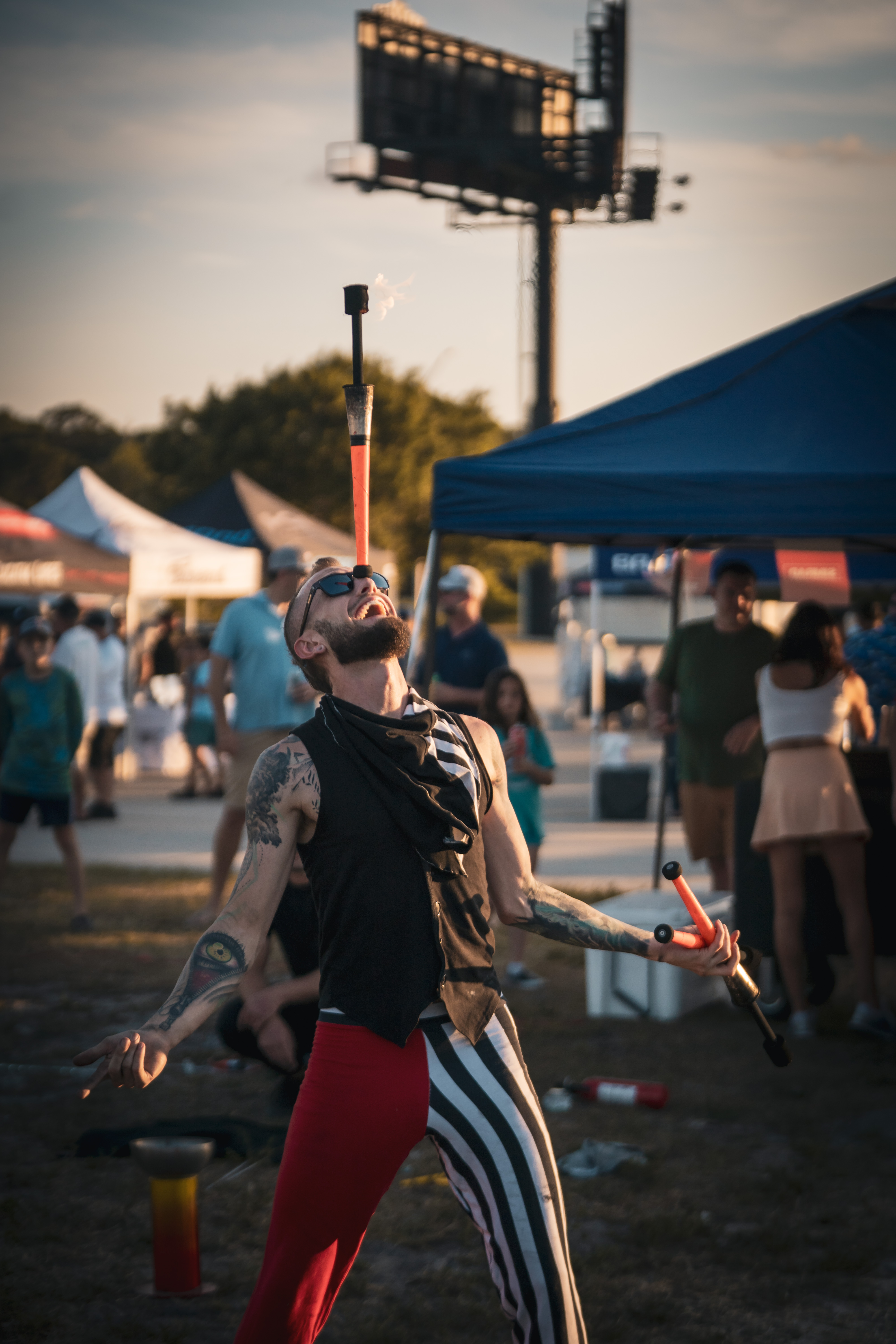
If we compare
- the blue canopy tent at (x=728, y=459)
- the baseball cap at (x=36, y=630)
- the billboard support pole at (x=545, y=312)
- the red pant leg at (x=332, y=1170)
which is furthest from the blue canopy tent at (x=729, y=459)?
the billboard support pole at (x=545, y=312)

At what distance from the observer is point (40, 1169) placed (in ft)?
14.9

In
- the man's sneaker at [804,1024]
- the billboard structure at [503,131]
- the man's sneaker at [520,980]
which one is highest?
the billboard structure at [503,131]

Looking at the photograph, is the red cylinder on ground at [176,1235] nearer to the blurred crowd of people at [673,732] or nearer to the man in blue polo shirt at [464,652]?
the blurred crowd of people at [673,732]

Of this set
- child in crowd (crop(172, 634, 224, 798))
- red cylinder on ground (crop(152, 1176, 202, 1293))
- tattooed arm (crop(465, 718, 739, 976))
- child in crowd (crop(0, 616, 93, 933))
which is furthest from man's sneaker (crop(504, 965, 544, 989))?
child in crowd (crop(172, 634, 224, 798))

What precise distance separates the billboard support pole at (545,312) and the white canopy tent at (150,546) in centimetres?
2389

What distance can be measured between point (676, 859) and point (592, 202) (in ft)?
121

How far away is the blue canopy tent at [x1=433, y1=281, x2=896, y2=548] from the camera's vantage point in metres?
5.41

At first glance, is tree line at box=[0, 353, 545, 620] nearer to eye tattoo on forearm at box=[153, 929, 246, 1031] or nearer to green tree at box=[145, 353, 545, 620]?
green tree at box=[145, 353, 545, 620]

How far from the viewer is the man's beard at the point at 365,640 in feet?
7.71

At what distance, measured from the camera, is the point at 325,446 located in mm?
45312

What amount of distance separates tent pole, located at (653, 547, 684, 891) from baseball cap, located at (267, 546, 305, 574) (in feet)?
7.02

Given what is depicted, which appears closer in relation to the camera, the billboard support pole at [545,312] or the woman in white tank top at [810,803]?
the woman in white tank top at [810,803]

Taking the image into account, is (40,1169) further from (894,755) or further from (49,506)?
(49,506)

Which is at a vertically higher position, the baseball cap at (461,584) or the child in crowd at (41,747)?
the baseball cap at (461,584)
